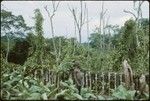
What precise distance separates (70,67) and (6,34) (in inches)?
1137

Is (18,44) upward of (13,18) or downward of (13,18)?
downward

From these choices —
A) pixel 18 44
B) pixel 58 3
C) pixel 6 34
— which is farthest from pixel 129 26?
pixel 6 34

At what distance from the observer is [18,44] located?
98.8 ft

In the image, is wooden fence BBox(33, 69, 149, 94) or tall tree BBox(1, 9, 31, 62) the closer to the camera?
wooden fence BBox(33, 69, 149, 94)

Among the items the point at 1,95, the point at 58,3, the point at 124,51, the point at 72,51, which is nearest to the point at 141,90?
the point at 1,95

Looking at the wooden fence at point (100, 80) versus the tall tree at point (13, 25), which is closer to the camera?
the wooden fence at point (100, 80)

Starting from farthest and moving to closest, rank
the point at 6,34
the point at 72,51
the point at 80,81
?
1. the point at 6,34
2. the point at 72,51
3. the point at 80,81

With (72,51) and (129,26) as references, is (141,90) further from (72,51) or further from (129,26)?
(72,51)

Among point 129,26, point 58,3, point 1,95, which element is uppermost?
point 58,3

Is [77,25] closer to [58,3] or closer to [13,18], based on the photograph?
[58,3]

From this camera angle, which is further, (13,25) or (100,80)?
(13,25)

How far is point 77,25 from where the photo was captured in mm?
25797

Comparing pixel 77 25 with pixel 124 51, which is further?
pixel 77 25

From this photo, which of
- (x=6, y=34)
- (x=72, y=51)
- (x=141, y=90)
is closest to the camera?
(x=141, y=90)
